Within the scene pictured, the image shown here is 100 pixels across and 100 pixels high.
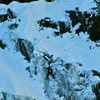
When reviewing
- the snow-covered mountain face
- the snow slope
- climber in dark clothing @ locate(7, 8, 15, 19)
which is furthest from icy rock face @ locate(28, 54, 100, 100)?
climber in dark clothing @ locate(7, 8, 15, 19)

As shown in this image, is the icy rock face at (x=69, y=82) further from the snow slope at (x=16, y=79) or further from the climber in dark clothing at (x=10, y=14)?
the climber in dark clothing at (x=10, y=14)

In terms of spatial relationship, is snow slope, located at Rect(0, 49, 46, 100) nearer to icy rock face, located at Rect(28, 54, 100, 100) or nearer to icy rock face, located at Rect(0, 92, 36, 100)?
icy rock face, located at Rect(0, 92, 36, 100)

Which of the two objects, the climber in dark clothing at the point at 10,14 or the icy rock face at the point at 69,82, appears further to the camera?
the climber in dark clothing at the point at 10,14

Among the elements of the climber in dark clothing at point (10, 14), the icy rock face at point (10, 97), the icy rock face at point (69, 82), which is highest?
the climber in dark clothing at point (10, 14)

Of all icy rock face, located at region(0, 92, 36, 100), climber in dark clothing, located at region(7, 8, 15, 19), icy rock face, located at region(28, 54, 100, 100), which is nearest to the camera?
icy rock face, located at region(28, 54, 100, 100)

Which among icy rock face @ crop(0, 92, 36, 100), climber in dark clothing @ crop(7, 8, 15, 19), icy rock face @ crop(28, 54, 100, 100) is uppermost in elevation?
climber in dark clothing @ crop(7, 8, 15, 19)

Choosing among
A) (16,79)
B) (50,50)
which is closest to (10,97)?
(16,79)

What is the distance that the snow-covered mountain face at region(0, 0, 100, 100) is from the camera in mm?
9695

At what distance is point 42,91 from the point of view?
9867 mm

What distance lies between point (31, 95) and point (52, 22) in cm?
264

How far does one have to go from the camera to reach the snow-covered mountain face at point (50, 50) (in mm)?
9695

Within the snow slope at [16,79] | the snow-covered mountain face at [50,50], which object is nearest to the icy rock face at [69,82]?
the snow-covered mountain face at [50,50]

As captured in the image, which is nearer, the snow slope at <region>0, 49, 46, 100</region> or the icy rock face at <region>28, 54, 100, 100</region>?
the icy rock face at <region>28, 54, 100, 100</region>

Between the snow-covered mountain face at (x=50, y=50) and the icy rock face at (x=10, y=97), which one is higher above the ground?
the snow-covered mountain face at (x=50, y=50)
